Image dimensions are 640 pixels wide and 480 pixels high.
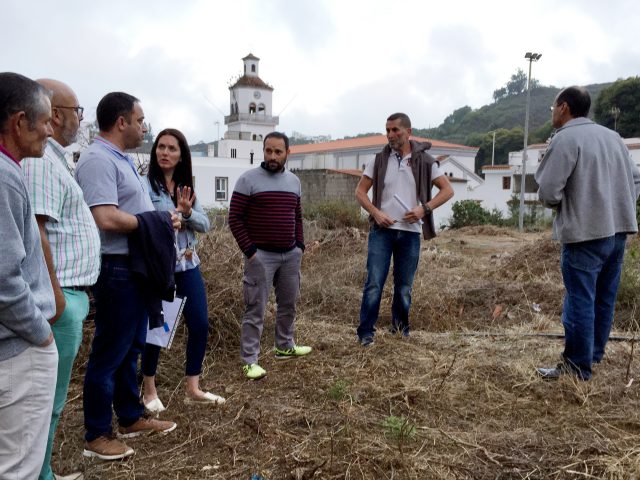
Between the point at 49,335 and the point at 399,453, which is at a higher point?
the point at 49,335

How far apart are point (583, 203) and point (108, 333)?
2.82 m

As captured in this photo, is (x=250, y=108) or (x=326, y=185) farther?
(x=250, y=108)

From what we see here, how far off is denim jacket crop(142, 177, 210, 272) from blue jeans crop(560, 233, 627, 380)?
7.51ft

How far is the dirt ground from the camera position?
2.50 metres

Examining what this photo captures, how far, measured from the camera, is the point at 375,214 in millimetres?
4238

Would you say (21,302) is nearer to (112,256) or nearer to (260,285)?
(112,256)

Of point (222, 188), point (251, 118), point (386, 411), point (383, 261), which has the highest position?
point (251, 118)

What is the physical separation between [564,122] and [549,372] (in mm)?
1631

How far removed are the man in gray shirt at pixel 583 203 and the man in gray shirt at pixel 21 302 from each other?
9.47 ft

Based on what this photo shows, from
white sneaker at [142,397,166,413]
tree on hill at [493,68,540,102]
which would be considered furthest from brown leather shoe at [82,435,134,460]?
tree on hill at [493,68,540,102]

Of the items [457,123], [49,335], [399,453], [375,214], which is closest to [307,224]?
[375,214]

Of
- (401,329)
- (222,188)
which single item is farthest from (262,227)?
(222,188)

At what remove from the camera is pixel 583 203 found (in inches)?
133

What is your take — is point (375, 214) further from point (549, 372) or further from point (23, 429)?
point (23, 429)
